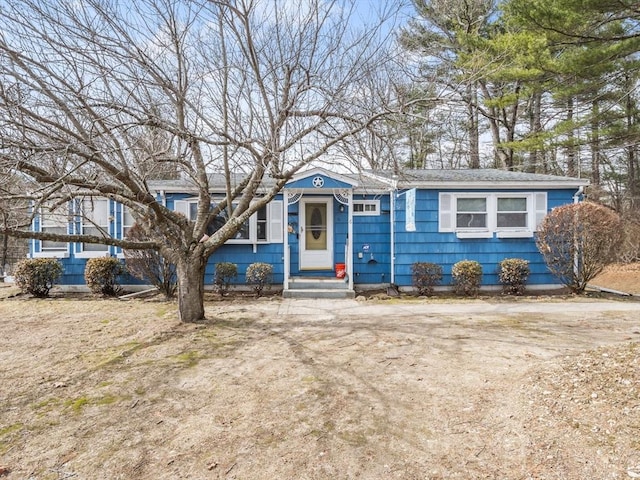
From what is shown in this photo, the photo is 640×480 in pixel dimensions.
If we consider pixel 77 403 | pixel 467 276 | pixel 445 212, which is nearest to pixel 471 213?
pixel 445 212

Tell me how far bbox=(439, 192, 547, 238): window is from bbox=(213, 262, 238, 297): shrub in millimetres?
5031

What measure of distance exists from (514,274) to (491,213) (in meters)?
1.54

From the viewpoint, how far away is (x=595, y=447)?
2.56m

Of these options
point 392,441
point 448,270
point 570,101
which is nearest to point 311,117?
point 392,441

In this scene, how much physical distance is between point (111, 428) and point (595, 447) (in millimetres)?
3344

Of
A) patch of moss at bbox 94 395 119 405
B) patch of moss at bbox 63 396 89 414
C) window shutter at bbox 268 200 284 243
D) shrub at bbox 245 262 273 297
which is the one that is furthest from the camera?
window shutter at bbox 268 200 284 243

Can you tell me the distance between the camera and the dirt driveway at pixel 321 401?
2514mm

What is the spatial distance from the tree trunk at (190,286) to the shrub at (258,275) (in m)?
2.91

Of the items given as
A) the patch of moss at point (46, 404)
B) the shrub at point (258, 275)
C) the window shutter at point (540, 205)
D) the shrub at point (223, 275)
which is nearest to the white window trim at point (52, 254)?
the shrub at point (223, 275)

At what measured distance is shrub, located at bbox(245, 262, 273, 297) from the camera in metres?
9.21

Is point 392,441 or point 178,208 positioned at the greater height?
point 178,208

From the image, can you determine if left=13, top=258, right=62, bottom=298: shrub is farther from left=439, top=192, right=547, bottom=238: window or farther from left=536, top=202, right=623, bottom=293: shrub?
left=536, top=202, right=623, bottom=293: shrub

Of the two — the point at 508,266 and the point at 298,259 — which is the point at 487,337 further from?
the point at 298,259

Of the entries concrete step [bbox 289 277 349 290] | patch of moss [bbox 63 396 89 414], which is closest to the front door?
concrete step [bbox 289 277 349 290]
